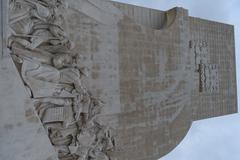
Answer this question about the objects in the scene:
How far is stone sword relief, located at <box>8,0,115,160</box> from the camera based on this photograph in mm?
6324

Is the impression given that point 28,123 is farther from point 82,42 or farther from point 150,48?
point 150,48

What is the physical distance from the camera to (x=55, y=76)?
6.72 meters

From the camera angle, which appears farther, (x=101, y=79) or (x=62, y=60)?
(x=101, y=79)

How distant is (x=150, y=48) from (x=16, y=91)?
4.06 meters

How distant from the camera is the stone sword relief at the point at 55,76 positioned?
6324 millimetres

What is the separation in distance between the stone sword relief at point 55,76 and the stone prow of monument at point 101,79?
2 cm

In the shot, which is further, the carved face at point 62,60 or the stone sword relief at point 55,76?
the carved face at point 62,60

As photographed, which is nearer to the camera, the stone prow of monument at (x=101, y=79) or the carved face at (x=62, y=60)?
the stone prow of monument at (x=101, y=79)

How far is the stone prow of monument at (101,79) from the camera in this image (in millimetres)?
6230

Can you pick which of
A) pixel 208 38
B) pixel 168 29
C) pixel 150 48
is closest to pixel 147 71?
pixel 150 48

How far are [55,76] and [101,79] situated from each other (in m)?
1.38

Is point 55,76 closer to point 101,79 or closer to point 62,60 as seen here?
point 62,60

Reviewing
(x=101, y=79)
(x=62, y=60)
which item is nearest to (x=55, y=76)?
(x=62, y=60)

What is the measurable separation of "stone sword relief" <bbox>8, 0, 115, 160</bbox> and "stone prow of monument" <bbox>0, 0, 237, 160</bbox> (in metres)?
0.02
